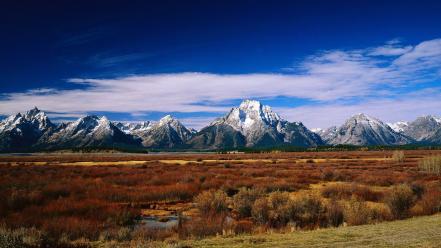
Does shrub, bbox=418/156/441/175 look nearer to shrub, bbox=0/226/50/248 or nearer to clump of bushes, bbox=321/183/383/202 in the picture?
clump of bushes, bbox=321/183/383/202

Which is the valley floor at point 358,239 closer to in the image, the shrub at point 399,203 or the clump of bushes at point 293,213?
the shrub at point 399,203

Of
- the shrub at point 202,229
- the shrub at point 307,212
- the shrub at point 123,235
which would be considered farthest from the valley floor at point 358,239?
the shrub at point 307,212

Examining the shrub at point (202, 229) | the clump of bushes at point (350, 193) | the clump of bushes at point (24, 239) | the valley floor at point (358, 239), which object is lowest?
the clump of bushes at point (350, 193)

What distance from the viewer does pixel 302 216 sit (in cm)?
2086

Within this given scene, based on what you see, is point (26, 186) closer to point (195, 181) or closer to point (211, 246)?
point (195, 181)

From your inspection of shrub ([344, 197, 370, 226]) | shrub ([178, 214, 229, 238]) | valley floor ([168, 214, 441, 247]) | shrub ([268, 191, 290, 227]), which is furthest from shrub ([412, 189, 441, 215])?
shrub ([178, 214, 229, 238])

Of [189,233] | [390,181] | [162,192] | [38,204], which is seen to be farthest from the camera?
[390,181]

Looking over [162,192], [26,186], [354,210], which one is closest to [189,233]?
[354,210]

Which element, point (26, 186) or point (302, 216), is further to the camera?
point (26, 186)

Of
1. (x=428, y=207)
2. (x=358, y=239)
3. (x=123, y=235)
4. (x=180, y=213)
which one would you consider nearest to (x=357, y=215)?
(x=428, y=207)

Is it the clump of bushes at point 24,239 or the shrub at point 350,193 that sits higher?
the clump of bushes at point 24,239

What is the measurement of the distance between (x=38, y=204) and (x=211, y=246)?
17950 millimetres

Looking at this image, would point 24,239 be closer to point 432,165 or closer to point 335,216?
point 335,216

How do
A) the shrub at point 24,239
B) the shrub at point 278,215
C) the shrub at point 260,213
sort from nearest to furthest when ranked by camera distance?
the shrub at point 24,239, the shrub at point 278,215, the shrub at point 260,213
